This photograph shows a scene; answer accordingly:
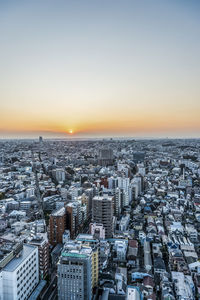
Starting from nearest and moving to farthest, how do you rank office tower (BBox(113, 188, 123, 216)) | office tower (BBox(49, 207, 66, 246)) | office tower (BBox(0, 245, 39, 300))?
office tower (BBox(0, 245, 39, 300)), office tower (BBox(49, 207, 66, 246)), office tower (BBox(113, 188, 123, 216))

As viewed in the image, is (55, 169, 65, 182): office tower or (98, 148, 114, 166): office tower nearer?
(55, 169, 65, 182): office tower

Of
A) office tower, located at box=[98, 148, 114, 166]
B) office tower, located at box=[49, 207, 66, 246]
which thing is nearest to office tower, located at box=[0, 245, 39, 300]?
office tower, located at box=[49, 207, 66, 246]

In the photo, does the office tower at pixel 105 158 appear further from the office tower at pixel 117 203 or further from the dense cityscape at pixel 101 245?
the office tower at pixel 117 203

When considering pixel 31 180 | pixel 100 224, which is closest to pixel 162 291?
pixel 100 224

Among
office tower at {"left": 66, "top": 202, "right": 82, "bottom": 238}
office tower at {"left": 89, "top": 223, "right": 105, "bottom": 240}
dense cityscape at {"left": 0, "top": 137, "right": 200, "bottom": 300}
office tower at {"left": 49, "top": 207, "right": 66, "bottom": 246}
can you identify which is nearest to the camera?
dense cityscape at {"left": 0, "top": 137, "right": 200, "bottom": 300}

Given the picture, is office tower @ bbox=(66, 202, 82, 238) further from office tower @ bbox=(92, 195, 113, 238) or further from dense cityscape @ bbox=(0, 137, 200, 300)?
office tower @ bbox=(92, 195, 113, 238)

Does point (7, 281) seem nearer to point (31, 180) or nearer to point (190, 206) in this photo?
point (190, 206)

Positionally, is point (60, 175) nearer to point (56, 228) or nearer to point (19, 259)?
point (56, 228)
